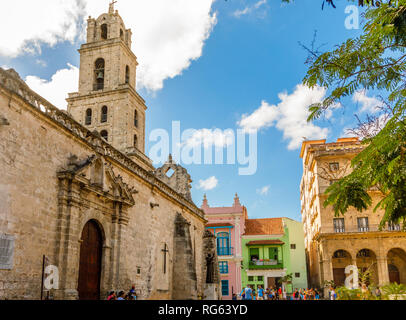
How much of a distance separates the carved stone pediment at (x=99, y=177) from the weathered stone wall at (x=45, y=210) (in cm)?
20

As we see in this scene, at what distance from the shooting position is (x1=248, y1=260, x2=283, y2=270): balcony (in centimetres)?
3994

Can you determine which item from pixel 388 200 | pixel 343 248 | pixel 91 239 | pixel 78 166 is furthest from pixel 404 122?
pixel 343 248

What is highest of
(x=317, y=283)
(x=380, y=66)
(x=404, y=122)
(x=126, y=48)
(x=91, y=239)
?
(x=126, y=48)

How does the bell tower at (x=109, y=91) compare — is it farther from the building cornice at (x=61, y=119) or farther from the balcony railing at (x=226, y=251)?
the building cornice at (x=61, y=119)

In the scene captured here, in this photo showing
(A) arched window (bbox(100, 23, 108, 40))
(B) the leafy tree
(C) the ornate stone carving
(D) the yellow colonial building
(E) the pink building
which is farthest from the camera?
(E) the pink building

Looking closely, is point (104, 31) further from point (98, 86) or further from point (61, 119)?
point (61, 119)

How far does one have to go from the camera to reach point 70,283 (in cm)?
1077

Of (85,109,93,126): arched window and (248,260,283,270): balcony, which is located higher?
(85,109,93,126): arched window

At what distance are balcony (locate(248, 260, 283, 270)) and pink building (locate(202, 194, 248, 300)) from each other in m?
1.33

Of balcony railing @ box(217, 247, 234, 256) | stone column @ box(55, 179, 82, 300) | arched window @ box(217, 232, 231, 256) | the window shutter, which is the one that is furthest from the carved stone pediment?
arched window @ box(217, 232, 231, 256)

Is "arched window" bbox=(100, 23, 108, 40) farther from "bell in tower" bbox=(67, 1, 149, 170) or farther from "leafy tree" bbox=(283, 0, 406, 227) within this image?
"leafy tree" bbox=(283, 0, 406, 227)
